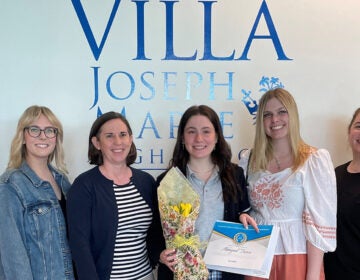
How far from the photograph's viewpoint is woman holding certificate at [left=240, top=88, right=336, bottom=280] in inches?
73.7

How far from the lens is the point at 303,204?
1.93m

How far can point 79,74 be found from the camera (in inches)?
104

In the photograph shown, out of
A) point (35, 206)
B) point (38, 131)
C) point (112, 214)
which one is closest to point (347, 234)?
point (112, 214)

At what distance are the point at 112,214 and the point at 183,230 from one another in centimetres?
39

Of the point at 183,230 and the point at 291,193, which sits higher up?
the point at 291,193

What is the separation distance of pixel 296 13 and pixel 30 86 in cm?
206

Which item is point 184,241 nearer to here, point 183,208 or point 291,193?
point 183,208

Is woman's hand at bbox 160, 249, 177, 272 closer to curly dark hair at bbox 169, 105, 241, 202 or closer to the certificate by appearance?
the certificate

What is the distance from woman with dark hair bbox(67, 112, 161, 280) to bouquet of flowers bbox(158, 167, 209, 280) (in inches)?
9.2

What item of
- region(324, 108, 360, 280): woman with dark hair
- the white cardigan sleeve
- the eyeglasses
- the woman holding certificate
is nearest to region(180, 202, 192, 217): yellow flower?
the woman holding certificate

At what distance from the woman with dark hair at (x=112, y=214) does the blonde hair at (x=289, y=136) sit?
644mm

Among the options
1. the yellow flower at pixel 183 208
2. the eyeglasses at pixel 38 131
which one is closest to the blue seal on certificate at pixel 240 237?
the yellow flower at pixel 183 208

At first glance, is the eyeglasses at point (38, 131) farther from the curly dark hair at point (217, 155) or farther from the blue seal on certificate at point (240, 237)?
the blue seal on certificate at point (240, 237)

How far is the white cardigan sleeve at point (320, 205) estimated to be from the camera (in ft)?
6.10
